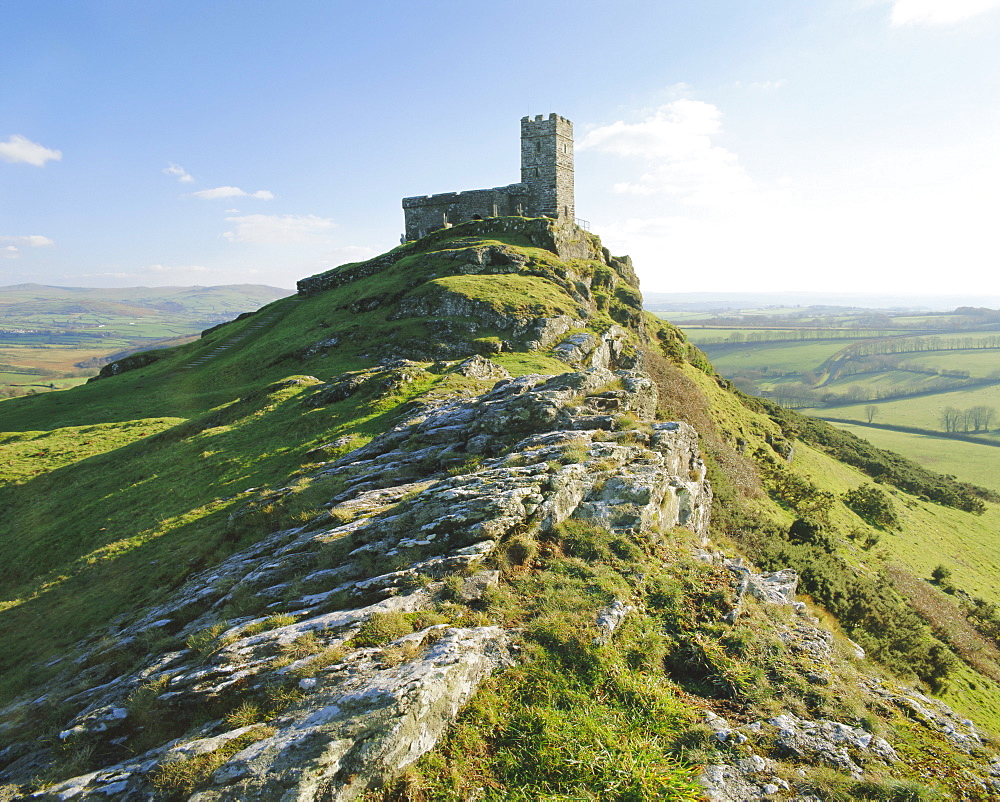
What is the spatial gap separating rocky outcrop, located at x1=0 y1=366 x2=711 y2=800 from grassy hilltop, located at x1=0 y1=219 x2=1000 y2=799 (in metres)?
0.22

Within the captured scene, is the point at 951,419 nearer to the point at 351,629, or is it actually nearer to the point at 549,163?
the point at 549,163

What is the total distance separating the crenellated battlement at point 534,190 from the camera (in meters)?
55.3

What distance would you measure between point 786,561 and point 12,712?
104 feet

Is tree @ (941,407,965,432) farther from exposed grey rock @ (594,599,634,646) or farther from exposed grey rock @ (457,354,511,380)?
exposed grey rock @ (594,599,634,646)

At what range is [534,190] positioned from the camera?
190 ft

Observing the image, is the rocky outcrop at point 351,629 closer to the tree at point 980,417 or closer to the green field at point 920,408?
the green field at point 920,408

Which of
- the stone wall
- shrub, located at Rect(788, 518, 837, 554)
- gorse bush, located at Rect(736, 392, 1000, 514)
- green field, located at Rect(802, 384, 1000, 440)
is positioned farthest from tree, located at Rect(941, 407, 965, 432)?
the stone wall

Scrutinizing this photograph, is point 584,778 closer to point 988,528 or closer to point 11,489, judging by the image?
point 11,489

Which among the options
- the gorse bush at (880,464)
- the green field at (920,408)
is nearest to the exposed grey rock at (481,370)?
the gorse bush at (880,464)

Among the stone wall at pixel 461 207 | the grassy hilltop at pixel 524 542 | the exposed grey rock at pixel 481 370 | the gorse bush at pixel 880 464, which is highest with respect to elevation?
the stone wall at pixel 461 207

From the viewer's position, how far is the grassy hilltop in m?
7.44

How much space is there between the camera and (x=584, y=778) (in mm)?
6531

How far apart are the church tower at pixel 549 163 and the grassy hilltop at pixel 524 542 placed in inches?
190

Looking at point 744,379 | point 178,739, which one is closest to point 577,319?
point 178,739
